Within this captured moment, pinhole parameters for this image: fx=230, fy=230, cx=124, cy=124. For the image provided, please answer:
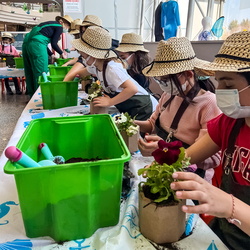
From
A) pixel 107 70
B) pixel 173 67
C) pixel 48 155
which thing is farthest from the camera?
pixel 107 70

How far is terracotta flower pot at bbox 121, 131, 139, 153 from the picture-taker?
1.00m

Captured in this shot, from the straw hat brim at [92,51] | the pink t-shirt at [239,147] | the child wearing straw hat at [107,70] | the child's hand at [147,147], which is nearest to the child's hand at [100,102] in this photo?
the child wearing straw hat at [107,70]

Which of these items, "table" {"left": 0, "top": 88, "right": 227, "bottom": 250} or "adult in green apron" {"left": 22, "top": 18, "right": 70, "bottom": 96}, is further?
"adult in green apron" {"left": 22, "top": 18, "right": 70, "bottom": 96}

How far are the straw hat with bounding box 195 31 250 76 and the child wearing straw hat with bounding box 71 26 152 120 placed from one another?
2.89 ft

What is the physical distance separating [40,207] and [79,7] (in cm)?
605

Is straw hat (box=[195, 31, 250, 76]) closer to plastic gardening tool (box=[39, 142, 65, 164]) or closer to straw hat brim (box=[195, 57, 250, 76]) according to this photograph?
straw hat brim (box=[195, 57, 250, 76])

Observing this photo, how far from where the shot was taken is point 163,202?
53 cm

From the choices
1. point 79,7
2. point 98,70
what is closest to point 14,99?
point 79,7

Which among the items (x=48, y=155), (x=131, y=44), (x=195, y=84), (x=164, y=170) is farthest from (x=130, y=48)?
(x=164, y=170)

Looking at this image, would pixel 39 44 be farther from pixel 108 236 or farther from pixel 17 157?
pixel 108 236

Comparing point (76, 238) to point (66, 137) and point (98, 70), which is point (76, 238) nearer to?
point (66, 137)

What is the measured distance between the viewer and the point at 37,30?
326 centimetres

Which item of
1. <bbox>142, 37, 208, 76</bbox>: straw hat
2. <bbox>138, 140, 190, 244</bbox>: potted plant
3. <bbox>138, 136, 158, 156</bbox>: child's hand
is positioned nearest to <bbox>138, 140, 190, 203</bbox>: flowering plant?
<bbox>138, 140, 190, 244</bbox>: potted plant

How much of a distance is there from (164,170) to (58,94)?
1308 mm
